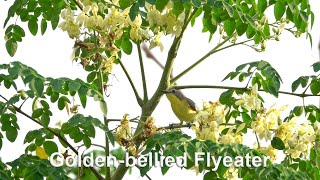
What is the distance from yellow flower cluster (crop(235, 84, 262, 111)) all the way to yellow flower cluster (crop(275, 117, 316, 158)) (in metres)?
0.13

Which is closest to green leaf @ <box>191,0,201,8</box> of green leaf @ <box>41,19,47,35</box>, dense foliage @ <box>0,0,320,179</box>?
dense foliage @ <box>0,0,320,179</box>

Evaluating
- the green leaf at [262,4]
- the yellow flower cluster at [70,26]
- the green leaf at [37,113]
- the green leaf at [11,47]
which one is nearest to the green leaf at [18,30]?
the green leaf at [11,47]

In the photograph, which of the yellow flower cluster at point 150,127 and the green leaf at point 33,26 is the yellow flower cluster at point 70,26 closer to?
the green leaf at point 33,26

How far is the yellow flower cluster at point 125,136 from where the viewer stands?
3.74 metres

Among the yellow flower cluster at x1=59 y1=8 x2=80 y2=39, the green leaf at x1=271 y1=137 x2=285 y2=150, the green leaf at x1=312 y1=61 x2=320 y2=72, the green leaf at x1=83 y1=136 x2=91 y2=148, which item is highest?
the yellow flower cluster at x1=59 y1=8 x2=80 y2=39

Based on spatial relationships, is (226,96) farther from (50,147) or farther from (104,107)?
(50,147)

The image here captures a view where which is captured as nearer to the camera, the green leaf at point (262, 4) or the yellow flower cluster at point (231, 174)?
the yellow flower cluster at point (231, 174)

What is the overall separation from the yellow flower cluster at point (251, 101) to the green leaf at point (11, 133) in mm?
900

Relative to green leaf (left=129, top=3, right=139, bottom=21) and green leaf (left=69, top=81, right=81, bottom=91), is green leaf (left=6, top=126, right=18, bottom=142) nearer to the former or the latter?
green leaf (left=69, top=81, right=81, bottom=91)

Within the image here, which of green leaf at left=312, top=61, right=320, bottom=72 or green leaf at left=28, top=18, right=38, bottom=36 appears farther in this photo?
green leaf at left=28, top=18, right=38, bottom=36

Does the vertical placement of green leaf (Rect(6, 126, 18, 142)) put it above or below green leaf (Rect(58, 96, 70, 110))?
below

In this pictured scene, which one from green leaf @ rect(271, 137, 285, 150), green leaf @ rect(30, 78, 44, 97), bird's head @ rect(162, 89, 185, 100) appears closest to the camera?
green leaf @ rect(30, 78, 44, 97)

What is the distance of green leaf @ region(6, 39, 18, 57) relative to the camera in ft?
13.6

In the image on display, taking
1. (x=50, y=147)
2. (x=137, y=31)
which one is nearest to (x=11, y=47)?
(x=50, y=147)
